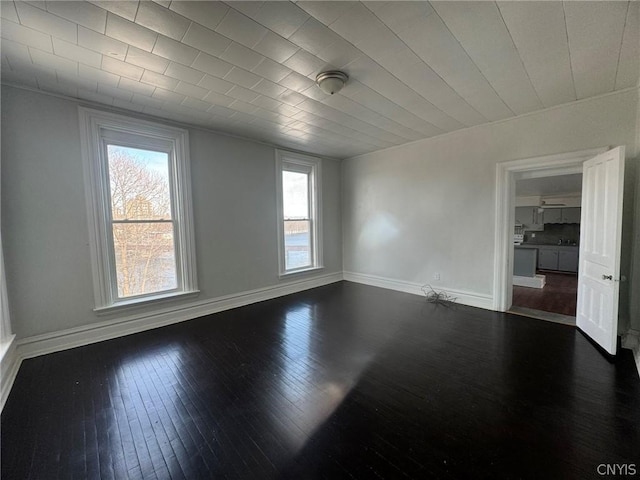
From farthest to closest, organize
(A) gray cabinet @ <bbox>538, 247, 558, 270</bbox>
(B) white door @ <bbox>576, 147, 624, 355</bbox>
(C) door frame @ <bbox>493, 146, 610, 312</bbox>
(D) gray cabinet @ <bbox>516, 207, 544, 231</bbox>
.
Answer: (D) gray cabinet @ <bbox>516, 207, 544, 231</bbox> < (A) gray cabinet @ <bbox>538, 247, 558, 270</bbox> < (C) door frame @ <bbox>493, 146, 610, 312</bbox> < (B) white door @ <bbox>576, 147, 624, 355</bbox>

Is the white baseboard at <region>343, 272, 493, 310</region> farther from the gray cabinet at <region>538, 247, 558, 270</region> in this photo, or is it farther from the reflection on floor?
the gray cabinet at <region>538, 247, 558, 270</region>

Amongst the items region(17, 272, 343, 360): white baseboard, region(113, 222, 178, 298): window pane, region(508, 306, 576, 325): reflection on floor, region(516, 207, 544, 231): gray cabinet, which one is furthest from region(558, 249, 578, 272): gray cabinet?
region(113, 222, 178, 298): window pane

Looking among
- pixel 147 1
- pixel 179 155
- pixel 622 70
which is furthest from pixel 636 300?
pixel 179 155

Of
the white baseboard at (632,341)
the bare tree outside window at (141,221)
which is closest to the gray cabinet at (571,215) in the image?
the white baseboard at (632,341)

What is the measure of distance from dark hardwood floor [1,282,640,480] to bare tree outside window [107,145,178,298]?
2.37ft

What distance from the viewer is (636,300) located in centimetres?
279

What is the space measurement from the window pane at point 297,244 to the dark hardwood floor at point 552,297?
377 cm

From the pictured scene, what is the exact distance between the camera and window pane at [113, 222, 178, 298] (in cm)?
326

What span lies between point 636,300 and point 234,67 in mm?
4675

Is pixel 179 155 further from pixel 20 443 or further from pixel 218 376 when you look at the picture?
pixel 20 443

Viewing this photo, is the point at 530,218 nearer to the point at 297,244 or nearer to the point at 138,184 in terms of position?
the point at 297,244

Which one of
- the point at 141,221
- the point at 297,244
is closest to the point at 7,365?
the point at 141,221

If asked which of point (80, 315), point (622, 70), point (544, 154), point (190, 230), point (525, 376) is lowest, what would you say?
point (525, 376)

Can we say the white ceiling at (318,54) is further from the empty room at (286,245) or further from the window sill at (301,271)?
the window sill at (301,271)
